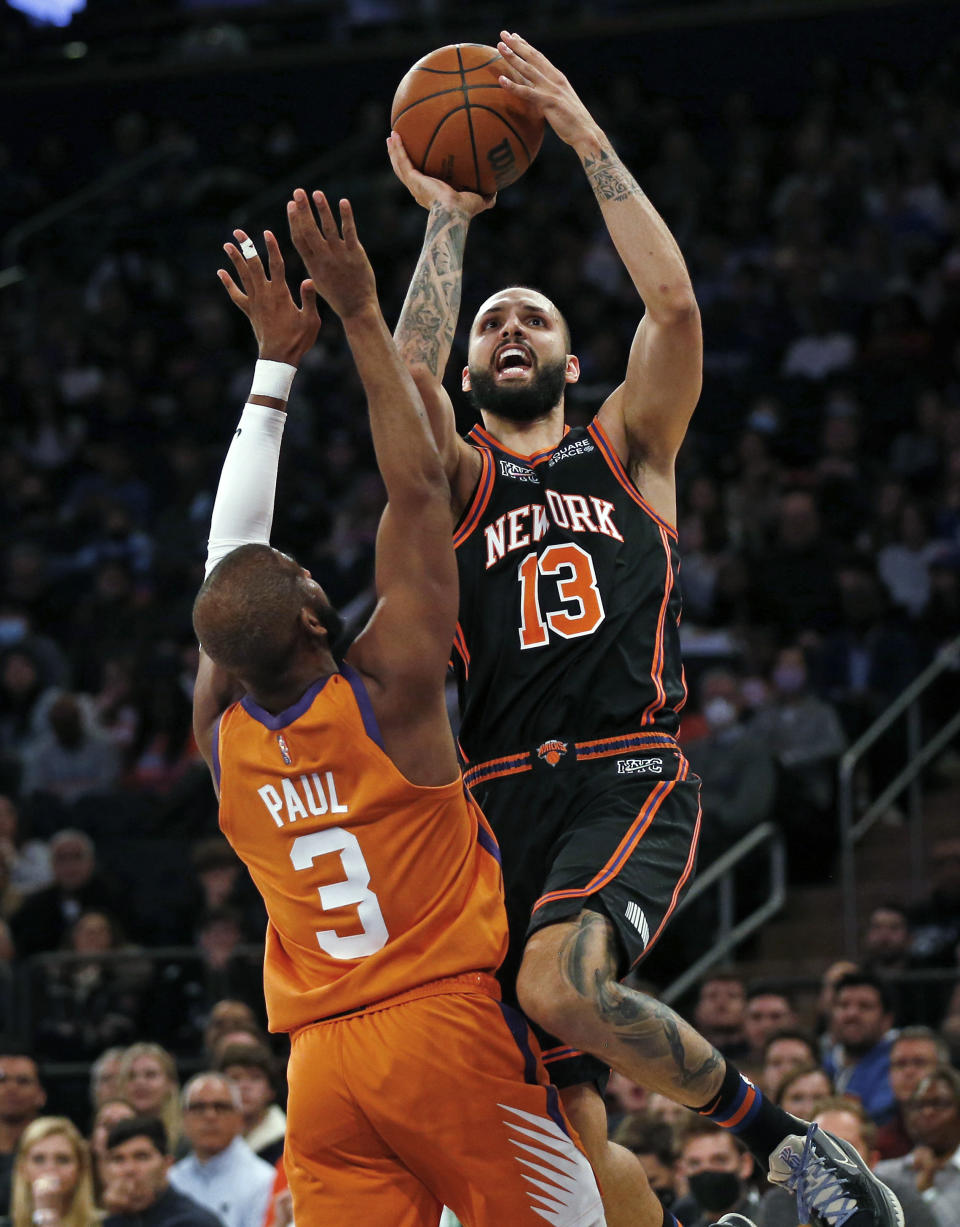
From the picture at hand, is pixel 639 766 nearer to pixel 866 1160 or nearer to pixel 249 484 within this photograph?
pixel 249 484

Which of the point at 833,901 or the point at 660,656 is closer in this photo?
the point at 660,656

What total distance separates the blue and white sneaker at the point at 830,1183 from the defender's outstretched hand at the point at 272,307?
8.34 ft

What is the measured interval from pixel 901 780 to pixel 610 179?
734 centimetres

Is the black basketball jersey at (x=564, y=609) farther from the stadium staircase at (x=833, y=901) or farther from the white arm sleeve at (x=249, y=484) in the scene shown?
the stadium staircase at (x=833, y=901)

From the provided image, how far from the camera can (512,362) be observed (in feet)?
18.6

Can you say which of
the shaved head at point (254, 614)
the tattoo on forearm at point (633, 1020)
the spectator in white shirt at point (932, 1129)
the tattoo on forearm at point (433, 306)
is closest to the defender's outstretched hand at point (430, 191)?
the tattoo on forearm at point (433, 306)

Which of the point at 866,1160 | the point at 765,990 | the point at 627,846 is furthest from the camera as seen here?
the point at 765,990

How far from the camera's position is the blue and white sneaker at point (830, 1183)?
4.66 meters

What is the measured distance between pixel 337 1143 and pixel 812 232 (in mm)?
12798

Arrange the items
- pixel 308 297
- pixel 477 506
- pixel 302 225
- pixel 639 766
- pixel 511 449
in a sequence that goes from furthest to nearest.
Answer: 1. pixel 511 449
2. pixel 477 506
3. pixel 639 766
4. pixel 308 297
5. pixel 302 225

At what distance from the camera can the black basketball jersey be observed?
522cm

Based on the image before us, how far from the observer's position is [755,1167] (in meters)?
8.17

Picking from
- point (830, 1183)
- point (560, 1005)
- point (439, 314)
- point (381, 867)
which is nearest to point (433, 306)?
point (439, 314)

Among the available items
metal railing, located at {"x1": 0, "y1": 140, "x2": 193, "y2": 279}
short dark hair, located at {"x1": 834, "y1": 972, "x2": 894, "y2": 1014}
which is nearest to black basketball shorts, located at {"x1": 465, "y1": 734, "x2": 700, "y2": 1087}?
short dark hair, located at {"x1": 834, "y1": 972, "x2": 894, "y2": 1014}
